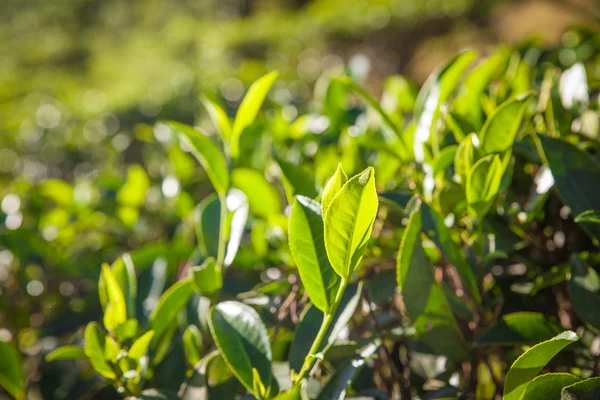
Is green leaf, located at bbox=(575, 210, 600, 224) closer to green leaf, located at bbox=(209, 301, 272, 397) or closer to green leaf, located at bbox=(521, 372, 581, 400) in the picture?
green leaf, located at bbox=(521, 372, 581, 400)

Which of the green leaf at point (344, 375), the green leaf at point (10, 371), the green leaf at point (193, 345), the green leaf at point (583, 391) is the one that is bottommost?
the green leaf at point (10, 371)

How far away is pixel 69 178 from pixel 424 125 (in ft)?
8.80

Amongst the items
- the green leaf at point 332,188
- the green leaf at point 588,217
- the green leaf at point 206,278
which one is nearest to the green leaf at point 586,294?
the green leaf at point 588,217

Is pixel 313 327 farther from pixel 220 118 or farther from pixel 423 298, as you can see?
pixel 220 118

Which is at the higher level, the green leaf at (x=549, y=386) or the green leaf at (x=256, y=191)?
the green leaf at (x=549, y=386)

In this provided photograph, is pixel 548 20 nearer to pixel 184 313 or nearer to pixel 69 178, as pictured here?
pixel 69 178

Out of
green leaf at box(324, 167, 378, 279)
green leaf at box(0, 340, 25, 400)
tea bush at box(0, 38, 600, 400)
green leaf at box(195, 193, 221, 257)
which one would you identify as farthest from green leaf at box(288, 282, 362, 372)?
green leaf at box(0, 340, 25, 400)

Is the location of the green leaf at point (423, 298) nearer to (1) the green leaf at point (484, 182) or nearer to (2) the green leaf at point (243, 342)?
(1) the green leaf at point (484, 182)

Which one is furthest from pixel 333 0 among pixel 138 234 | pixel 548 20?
pixel 138 234

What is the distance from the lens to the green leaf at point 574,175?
839 mm

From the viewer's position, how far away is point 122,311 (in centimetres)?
93

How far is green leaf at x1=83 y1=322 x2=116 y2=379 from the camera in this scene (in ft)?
2.83

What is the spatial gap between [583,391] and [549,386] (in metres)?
0.04

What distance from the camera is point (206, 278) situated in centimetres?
90
